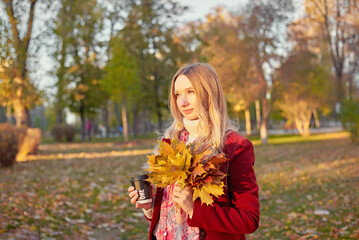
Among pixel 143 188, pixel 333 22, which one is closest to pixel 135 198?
pixel 143 188

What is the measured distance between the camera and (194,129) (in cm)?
253

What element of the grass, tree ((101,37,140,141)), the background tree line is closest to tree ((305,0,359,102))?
the background tree line

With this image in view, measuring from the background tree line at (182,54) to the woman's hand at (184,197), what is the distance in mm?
16016

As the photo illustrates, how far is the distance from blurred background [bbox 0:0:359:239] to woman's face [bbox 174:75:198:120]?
0.72 meters

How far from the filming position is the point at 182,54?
30.6 meters

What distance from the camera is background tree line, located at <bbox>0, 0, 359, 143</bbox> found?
22.4 meters

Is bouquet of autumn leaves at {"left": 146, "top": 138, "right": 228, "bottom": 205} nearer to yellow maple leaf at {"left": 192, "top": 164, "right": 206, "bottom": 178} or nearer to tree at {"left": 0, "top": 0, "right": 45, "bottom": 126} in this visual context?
yellow maple leaf at {"left": 192, "top": 164, "right": 206, "bottom": 178}

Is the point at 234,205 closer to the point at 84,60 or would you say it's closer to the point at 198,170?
the point at 198,170

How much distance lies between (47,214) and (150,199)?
194 inches

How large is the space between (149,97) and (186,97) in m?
31.4

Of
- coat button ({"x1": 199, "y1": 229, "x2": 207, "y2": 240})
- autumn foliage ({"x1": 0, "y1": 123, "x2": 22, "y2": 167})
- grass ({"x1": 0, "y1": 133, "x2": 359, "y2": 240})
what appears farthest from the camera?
autumn foliage ({"x1": 0, "y1": 123, "x2": 22, "y2": 167})

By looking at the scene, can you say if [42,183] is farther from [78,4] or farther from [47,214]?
[78,4]

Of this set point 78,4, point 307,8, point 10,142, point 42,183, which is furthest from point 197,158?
point 78,4

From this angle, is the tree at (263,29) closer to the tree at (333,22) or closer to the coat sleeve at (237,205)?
the tree at (333,22)
